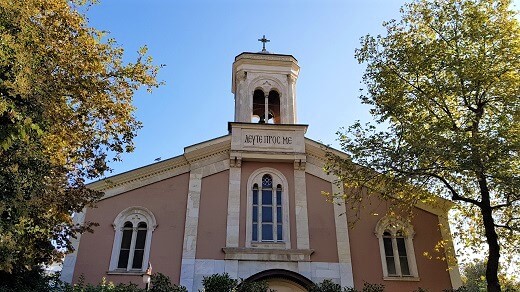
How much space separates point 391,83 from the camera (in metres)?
14.5

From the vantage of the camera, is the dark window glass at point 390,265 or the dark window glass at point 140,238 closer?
the dark window glass at point 140,238

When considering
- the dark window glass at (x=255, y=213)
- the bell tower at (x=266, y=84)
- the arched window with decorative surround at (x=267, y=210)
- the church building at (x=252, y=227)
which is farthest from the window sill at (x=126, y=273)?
the bell tower at (x=266, y=84)

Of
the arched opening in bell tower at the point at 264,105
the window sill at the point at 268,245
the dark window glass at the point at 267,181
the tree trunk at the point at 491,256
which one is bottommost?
the tree trunk at the point at 491,256

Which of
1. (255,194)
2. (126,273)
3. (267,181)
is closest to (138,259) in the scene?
(126,273)

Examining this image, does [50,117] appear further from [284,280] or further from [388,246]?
[388,246]

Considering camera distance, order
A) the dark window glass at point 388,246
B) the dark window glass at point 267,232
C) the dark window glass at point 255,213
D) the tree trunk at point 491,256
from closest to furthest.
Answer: the tree trunk at point 491,256, the dark window glass at point 267,232, the dark window glass at point 388,246, the dark window glass at point 255,213

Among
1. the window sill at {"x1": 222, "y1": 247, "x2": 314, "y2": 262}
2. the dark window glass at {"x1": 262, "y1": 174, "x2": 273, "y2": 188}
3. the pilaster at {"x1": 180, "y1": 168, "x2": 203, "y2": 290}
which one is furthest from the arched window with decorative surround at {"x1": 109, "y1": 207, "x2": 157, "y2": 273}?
the dark window glass at {"x1": 262, "y1": 174, "x2": 273, "y2": 188}

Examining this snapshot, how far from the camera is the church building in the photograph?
15.9 m

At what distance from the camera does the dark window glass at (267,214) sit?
56.1ft

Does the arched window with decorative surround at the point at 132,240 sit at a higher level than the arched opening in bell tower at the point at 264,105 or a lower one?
lower

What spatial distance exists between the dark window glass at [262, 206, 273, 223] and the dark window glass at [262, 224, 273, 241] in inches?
9.9

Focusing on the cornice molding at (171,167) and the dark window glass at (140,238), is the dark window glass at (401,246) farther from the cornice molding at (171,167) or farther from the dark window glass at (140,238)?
the dark window glass at (140,238)

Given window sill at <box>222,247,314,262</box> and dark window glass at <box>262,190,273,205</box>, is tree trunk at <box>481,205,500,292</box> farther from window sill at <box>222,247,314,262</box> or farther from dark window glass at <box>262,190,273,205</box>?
dark window glass at <box>262,190,273,205</box>

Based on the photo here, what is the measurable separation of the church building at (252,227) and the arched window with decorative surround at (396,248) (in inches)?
1.5
